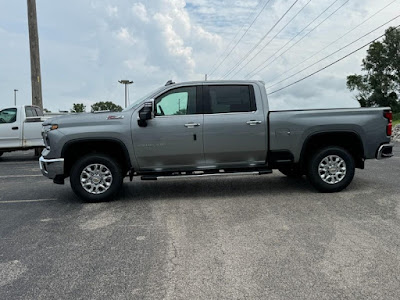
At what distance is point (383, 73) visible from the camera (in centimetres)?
5797

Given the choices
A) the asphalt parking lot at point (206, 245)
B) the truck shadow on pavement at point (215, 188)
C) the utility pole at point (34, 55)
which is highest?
the utility pole at point (34, 55)

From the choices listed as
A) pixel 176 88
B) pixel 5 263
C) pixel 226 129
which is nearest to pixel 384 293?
pixel 5 263

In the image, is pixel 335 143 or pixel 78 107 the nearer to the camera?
pixel 335 143

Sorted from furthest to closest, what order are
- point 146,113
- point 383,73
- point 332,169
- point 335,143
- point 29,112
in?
point 383,73, point 29,112, point 335,143, point 332,169, point 146,113

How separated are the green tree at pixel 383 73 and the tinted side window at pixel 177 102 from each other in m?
54.2

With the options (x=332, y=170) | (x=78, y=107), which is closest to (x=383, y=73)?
(x=78, y=107)

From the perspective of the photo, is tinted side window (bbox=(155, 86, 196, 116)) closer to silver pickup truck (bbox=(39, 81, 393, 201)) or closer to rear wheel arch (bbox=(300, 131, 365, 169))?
silver pickup truck (bbox=(39, 81, 393, 201))

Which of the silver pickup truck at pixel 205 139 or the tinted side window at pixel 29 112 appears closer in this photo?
the silver pickup truck at pixel 205 139

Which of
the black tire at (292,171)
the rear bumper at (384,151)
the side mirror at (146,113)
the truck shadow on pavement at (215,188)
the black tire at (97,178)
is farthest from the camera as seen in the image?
the black tire at (292,171)

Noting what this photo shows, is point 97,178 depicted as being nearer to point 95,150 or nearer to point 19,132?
point 95,150

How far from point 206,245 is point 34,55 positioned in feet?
50.9

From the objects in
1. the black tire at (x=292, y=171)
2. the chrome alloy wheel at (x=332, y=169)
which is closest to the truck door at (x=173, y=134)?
the black tire at (x=292, y=171)

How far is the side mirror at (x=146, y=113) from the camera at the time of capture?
683 cm

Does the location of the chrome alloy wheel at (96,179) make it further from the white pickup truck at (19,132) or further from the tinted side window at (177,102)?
the white pickup truck at (19,132)
